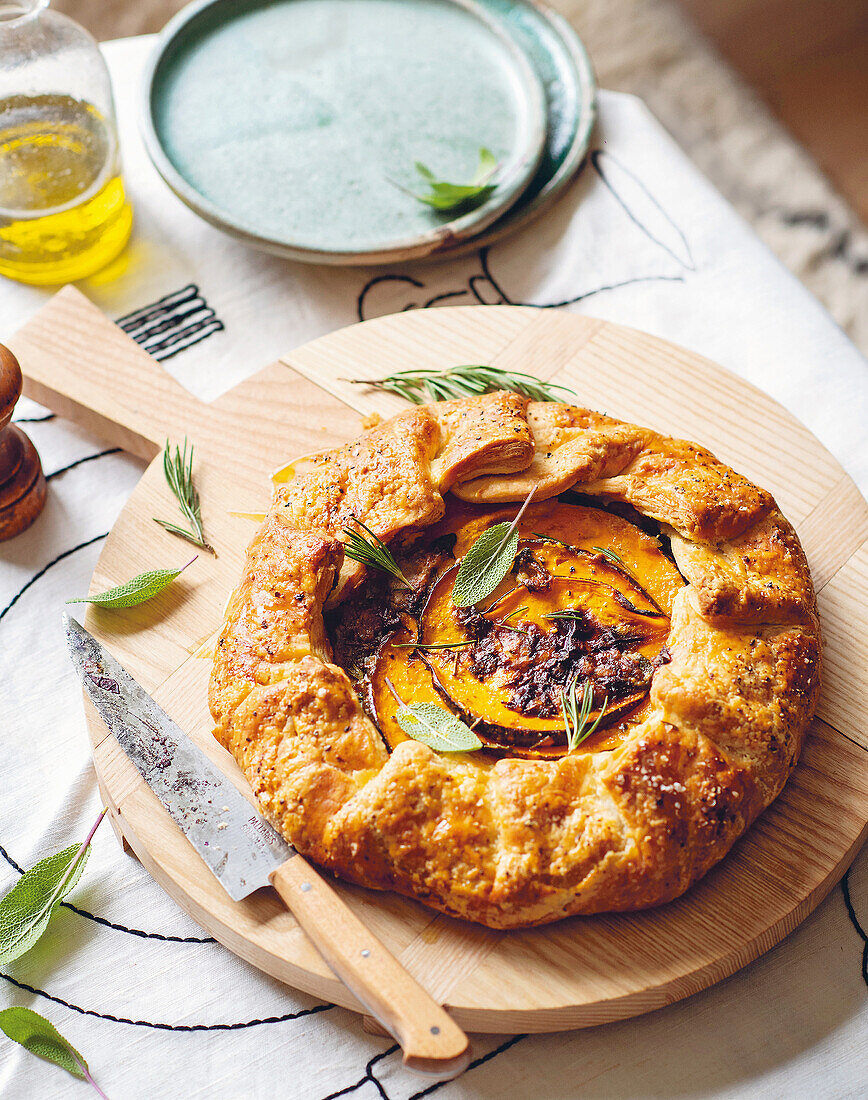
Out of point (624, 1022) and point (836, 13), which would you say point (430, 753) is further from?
point (836, 13)

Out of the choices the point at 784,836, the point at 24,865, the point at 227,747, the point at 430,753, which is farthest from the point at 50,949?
the point at 784,836

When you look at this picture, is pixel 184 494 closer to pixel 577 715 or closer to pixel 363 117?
pixel 577 715

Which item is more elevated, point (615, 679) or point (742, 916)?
point (615, 679)

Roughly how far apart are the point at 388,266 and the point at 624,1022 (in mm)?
3124

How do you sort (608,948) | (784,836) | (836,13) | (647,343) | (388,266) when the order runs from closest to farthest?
1. (608,948)
2. (784,836)
3. (647,343)
4. (388,266)
5. (836,13)

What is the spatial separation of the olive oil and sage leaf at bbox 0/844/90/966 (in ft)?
8.23

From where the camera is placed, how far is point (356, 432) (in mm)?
3639

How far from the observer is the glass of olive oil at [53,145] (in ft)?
13.2

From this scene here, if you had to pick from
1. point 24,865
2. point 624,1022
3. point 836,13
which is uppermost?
point 836,13

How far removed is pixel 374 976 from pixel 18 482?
2.25m

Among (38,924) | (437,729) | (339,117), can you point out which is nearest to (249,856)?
(437,729)

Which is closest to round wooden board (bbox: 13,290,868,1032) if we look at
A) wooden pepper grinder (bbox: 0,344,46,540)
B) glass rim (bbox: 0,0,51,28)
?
wooden pepper grinder (bbox: 0,344,46,540)

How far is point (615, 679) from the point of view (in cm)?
277

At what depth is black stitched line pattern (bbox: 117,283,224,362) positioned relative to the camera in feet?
14.0
